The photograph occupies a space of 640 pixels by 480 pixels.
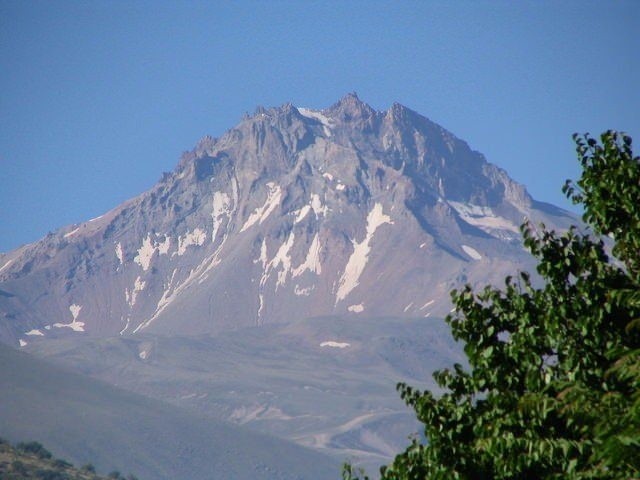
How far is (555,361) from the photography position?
2716cm

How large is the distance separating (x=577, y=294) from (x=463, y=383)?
3.61m

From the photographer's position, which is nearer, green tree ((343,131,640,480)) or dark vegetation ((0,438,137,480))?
green tree ((343,131,640,480))

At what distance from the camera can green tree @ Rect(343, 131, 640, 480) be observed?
2297 cm

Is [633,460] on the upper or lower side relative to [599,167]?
lower

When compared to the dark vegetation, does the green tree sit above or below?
below

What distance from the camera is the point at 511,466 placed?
2358 cm

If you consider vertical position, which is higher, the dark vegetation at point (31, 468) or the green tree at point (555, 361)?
the dark vegetation at point (31, 468)

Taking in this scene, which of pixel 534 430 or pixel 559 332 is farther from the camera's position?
pixel 559 332

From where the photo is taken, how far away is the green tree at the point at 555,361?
23.0 m

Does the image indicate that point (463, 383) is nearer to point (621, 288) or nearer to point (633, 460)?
point (621, 288)

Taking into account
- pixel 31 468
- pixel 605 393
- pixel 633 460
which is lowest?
pixel 633 460

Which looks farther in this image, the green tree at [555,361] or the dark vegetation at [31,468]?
the dark vegetation at [31,468]

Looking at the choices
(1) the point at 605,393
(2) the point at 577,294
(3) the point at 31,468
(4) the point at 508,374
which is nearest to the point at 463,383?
(4) the point at 508,374

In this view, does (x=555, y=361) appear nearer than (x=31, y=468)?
Yes
